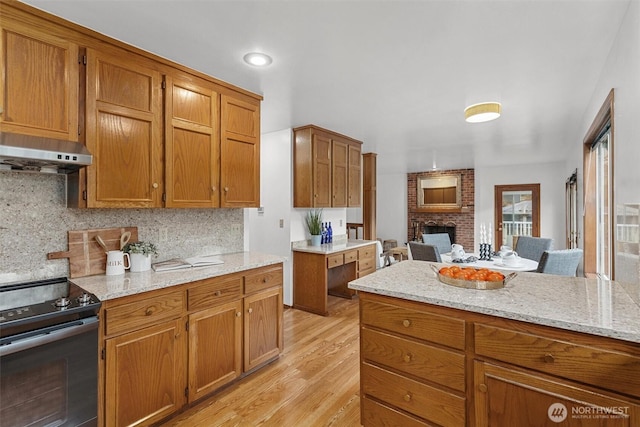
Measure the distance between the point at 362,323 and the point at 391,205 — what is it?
26.1ft

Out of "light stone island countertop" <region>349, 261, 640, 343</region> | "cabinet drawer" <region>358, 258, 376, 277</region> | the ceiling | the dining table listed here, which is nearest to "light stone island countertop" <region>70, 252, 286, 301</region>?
"light stone island countertop" <region>349, 261, 640, 343</region>

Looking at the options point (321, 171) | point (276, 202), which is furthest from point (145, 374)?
point (321, 171)

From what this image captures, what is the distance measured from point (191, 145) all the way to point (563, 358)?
2496 millimetres

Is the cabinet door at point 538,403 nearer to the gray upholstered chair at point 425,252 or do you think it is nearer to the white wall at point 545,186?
the gray upholstered chair at point 425,252

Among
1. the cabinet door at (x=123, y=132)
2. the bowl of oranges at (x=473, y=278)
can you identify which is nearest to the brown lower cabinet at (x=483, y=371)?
the bowl of oranges at (x=473, y=278)

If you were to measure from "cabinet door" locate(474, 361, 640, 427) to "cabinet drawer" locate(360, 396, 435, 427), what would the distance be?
1.11ft

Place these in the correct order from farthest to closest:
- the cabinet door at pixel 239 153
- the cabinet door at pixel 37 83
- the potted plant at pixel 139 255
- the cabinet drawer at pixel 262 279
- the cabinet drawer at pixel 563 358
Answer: the cabinet door at pixel 239 153 < the cabinet drawer at pixel 262 279 < the potted plant at pixel 139 255 < the cabinet door at pixel 37 83 < the cabinet drawer at pixel 563 358

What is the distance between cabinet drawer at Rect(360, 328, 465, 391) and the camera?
1468 millimetres

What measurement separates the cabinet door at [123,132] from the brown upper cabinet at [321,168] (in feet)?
6.76

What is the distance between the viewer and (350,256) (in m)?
4.23

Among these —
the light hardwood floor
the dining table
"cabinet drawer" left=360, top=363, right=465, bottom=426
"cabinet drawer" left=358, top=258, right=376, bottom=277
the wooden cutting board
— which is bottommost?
the light hardwood floor

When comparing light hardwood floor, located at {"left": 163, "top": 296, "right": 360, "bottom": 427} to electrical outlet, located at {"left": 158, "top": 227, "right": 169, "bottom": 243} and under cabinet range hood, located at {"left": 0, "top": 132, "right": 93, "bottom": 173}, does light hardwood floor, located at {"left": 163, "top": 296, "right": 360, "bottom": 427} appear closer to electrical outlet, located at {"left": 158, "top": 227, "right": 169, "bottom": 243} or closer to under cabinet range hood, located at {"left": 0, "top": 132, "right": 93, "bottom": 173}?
electrical outlet, located at {"left": 158, "top": 227, "right": 169, "bottom": 243}

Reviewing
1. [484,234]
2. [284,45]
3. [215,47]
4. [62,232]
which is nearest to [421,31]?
[284,45]

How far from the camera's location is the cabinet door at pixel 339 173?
4.36 m
